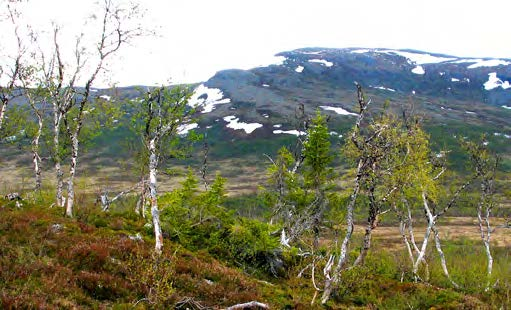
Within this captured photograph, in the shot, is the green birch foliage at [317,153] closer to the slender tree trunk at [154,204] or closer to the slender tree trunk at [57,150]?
the slender tree trunk at [154,204]

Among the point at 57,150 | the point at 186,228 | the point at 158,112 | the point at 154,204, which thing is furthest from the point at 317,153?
the point at 57,150

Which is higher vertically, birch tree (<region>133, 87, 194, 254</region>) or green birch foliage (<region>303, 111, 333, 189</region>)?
birch tree (<region>133, 87, 194, 254</region>)

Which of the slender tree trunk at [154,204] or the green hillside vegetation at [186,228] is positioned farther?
the slender tree trunk at [154,204]

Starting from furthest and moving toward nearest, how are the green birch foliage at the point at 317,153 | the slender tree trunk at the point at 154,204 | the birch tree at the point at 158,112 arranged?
the green birch foliage at the point at 317,153
the birch tree at the point at 158,112
the slender tree trunk at the point at 154,204

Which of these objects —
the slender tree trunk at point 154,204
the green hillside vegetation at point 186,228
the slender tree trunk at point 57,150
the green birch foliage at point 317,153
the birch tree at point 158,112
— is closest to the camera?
the green hillside vegetation at point 186,228

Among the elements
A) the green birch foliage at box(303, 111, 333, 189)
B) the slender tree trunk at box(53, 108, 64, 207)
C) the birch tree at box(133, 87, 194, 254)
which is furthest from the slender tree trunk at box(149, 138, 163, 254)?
the green birch foliage at box(303, 111, 333, 189)

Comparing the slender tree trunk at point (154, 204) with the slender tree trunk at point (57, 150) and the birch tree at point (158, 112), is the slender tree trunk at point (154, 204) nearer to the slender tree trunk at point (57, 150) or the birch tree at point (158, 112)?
the birch tree at point (158, 112)

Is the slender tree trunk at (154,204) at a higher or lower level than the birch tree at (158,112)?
lower

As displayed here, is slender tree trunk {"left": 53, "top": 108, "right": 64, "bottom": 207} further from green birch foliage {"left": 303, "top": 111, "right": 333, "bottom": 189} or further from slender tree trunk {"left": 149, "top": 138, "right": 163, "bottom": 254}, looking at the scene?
green birch foliage {"left": 303, "top": 111, "right": 333, "bottom": 189}

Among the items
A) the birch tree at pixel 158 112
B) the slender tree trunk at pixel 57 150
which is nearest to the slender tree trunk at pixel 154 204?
the birch tree at pixel 158 112

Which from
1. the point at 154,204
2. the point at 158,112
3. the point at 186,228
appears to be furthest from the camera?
the point at 186,228

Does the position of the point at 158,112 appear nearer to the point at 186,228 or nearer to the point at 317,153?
the point at 186,228

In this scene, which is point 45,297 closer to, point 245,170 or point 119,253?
point 119,253

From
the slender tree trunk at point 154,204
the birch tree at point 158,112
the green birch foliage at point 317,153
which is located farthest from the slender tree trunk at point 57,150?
the green birch foliage at point 317,153
